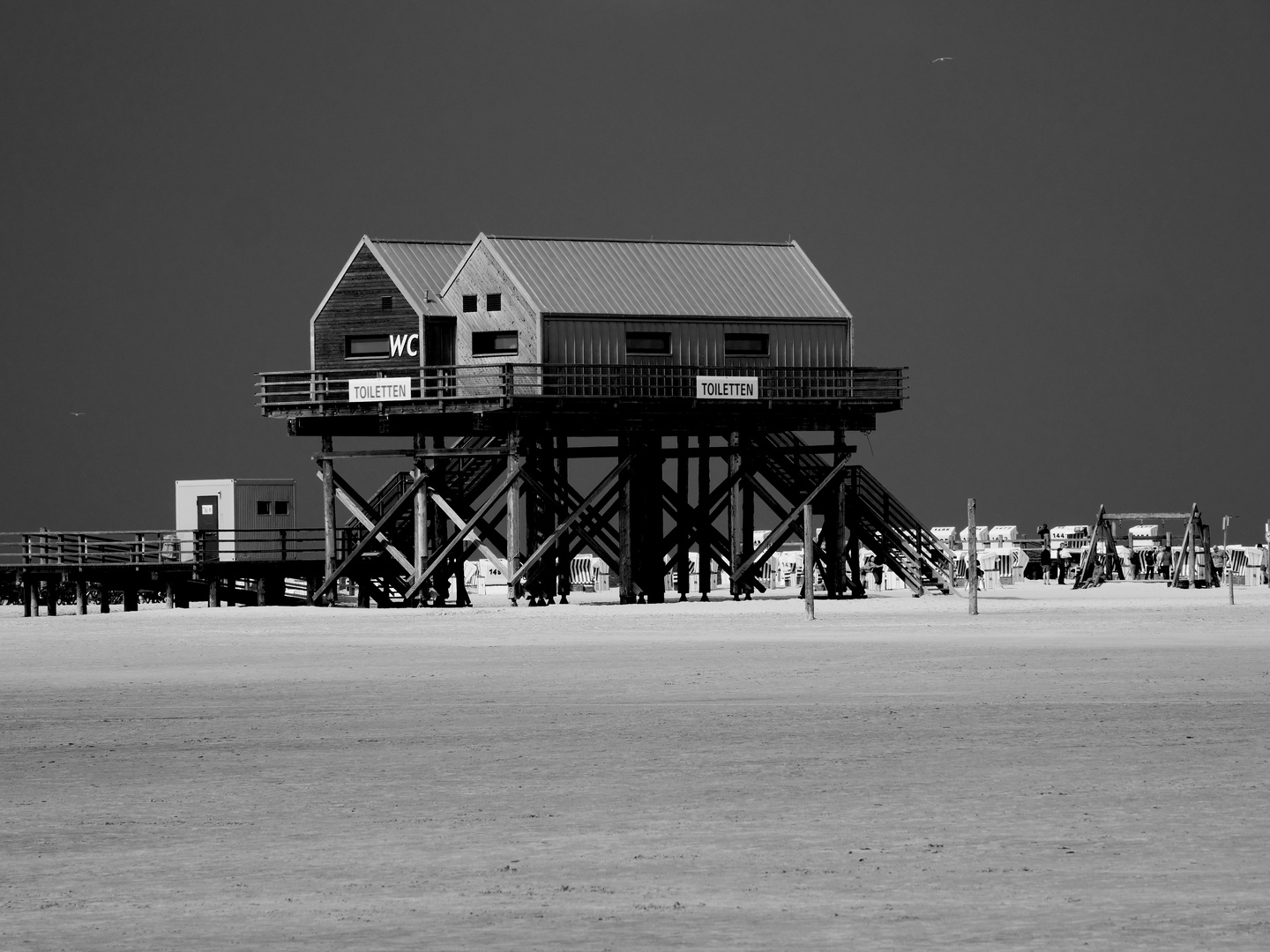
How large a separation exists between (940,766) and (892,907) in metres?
5.98

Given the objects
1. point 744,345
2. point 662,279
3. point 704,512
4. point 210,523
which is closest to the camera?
point 744,345

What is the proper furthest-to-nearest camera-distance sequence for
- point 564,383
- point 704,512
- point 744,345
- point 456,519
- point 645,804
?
1. point 704,512
2. point 744,345
3. point 456,519
4. point 564,383
5. point 645,804

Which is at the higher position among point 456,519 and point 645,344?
point 645,344

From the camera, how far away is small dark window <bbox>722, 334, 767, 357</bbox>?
55.8m

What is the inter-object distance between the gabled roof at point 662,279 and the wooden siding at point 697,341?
27 centimetres

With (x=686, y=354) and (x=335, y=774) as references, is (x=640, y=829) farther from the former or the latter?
(x=686, y=354)

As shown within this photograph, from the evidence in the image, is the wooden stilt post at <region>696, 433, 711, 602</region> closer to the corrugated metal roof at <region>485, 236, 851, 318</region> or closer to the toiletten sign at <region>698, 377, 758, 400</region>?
the toiletten sign at <region>698, 377, 758, 400</region>

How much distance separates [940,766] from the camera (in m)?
17.2

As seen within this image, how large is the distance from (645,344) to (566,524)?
481 centimetres

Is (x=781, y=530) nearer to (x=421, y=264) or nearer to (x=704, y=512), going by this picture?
(x=704, y=512)

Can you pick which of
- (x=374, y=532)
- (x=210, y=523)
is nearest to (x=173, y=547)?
(x=210, y=523)

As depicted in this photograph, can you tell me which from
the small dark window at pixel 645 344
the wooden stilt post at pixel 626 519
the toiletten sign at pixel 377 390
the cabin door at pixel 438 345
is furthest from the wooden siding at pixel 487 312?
the wooden stilt post at pixel 626 519

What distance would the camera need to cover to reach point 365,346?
2344 inches

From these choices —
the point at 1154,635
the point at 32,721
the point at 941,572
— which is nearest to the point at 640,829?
the point at 32,721
